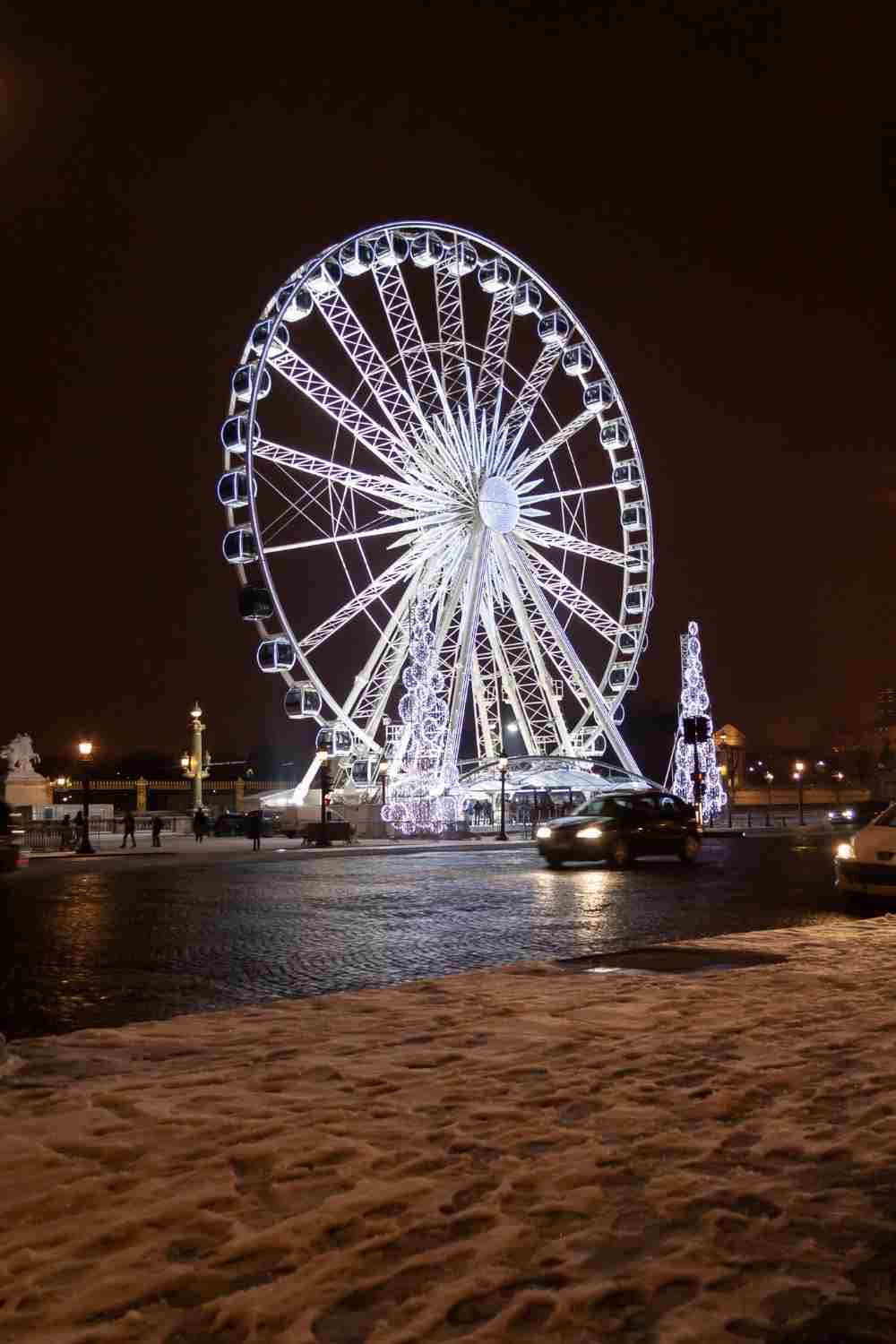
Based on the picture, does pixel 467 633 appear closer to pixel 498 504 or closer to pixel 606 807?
pixel 498 504

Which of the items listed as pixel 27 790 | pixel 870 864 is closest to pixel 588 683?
pixel 27 790

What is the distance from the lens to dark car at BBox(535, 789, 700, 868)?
2156cm

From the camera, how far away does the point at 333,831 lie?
118 feet

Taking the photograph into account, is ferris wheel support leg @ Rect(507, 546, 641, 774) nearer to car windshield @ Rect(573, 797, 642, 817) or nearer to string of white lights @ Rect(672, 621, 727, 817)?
string of white lights @ Rect(672, 621, 727, 817)

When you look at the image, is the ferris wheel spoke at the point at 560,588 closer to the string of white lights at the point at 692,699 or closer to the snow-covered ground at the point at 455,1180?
the string of white lights at the point at 692,699

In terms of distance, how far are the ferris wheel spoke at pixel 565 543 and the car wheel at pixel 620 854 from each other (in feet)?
58.0

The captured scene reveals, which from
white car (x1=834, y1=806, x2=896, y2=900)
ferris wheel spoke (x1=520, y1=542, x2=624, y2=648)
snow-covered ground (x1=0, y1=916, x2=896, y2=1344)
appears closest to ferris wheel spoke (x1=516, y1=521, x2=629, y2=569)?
ferris wheel spoke (x1=520, y1=542, x2=624, y2=648)

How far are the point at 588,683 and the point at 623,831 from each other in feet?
72.9

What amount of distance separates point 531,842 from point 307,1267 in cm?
3111

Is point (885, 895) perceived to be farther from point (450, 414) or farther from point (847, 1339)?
point (450, 414)

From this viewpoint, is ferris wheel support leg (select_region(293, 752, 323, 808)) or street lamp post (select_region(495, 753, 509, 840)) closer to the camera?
street lamp post (select_region(495, 753, 509, 840))

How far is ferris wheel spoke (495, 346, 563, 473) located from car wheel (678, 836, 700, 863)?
17.3m

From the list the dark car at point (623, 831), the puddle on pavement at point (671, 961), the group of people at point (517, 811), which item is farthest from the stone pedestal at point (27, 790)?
the puddle on pavement at point (671, 961)

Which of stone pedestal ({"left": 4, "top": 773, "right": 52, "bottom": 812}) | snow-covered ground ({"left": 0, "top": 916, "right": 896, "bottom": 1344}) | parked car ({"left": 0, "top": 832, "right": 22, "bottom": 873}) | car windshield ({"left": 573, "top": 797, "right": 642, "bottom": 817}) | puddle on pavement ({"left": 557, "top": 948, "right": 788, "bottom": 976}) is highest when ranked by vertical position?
stone pedestal ({"left": 4, "top": 773, "right": 52, "bottom": 812})
